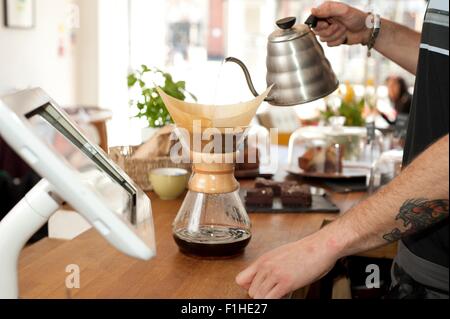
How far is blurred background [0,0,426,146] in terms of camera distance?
5500mm

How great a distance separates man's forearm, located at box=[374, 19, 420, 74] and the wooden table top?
0.57 metres

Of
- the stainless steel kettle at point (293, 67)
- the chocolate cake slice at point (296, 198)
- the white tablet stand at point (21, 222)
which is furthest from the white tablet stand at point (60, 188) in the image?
the chocolate cake slice at point (296, 198)

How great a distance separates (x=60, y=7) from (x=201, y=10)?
201 centimetres

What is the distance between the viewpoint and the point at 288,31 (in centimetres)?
160

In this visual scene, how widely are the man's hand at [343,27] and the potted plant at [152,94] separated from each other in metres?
0.43

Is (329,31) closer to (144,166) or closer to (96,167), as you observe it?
(144,166)

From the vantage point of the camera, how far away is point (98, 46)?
21.2 feet

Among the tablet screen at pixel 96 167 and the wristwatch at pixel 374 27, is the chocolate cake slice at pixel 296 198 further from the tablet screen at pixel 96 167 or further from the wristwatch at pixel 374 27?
the tablet screen at pixel 96 167

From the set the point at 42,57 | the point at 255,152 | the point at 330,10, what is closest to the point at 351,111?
the point at 255,152

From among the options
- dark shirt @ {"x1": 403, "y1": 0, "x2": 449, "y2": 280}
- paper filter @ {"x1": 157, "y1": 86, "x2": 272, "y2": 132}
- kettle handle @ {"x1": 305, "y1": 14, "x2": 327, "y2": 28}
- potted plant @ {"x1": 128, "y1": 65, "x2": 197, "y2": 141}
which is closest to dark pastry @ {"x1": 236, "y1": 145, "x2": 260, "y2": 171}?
potted plant @ {"x1": 128, "y1": 65, "x2": 197, "y2": 141}

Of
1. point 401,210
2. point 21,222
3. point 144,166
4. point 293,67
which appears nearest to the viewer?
point 21,222

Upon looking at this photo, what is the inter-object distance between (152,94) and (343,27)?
1.94ft

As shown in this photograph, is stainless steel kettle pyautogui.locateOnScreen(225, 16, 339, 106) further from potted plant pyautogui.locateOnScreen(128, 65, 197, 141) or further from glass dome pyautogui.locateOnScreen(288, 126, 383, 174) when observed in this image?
glass dome pyautogui.locateOnScreen(288, 126, 383, 174)
